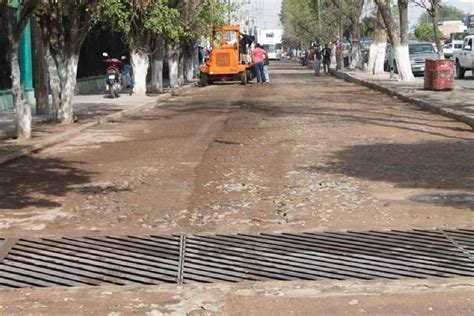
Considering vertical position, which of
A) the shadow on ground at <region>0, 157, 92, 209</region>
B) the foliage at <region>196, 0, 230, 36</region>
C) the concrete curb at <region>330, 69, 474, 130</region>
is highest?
the foliage at <region>196, 0, 230, 36</region>

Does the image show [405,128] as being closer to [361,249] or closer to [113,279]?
[361,249]

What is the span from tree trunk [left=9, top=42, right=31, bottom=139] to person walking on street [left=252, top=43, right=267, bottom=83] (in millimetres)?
23933

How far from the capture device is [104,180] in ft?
33.2

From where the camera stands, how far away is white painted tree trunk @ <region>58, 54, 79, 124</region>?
17.0 m

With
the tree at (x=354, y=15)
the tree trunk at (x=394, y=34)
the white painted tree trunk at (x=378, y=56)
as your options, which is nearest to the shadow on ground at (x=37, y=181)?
the tree trunk at (x=394, y=34)

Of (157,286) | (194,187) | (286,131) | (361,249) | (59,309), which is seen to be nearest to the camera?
(59,309)

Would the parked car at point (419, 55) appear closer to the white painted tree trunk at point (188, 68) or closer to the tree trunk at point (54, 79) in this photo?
the white painted tree trunk at point (188, 68)

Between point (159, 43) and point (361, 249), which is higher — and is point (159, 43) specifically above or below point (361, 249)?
above

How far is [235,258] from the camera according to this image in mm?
6352

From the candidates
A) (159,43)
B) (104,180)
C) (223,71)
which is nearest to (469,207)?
(104,180)

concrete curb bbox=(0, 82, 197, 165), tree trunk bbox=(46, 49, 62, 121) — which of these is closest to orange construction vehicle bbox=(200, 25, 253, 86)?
concrete curb bbox=(0, 82, 197, 165)

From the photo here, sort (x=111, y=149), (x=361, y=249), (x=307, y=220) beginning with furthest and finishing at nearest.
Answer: (x=111, y=149) < (x=307, y=220) < (x=361, y=249)

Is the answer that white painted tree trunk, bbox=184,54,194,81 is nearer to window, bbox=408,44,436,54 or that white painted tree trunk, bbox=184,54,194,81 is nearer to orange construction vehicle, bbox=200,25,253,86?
orange construction vehicle, bbox=200,25,253,86

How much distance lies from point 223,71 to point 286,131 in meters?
22.7
